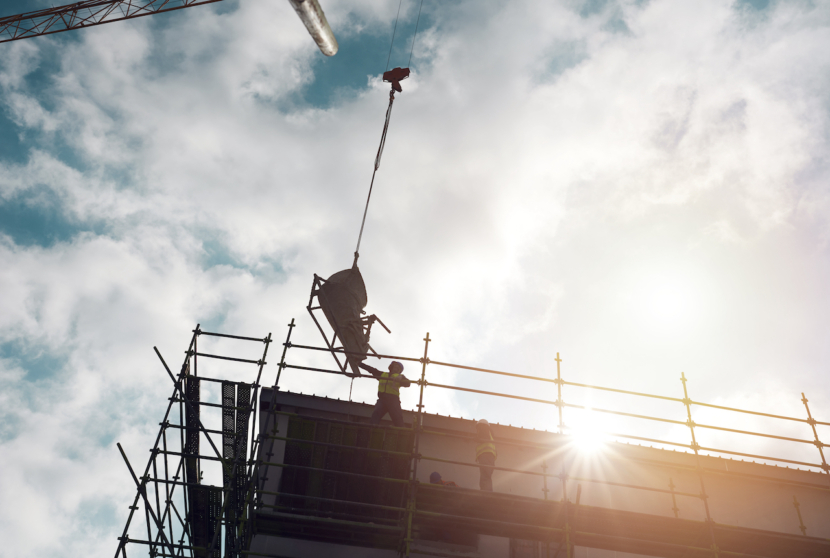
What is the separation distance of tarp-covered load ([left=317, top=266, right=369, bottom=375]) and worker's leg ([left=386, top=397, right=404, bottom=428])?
3.90ft

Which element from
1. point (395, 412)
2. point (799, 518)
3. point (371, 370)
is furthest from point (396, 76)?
point (799, 518)

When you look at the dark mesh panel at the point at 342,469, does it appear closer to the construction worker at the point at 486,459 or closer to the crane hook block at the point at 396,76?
the construction worker at the point at 486,459

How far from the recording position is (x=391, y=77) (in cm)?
1634

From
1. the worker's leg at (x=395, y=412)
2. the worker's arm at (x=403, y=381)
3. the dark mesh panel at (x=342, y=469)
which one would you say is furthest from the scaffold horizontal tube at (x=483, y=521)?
the worker's arm at (x=403, y=381)

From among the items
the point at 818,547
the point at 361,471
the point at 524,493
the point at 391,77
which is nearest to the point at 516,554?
the point at 524,493

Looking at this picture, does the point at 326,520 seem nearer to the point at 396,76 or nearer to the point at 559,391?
the point at 559,391

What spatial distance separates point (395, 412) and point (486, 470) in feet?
6.83

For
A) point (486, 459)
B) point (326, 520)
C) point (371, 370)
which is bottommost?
point (326, 520)

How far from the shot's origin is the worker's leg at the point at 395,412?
31.6ft

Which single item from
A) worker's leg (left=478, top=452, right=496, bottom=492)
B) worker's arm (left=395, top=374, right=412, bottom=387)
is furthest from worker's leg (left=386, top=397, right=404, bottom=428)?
worker's leg (left=478, top=452, right=496, bottom=492)

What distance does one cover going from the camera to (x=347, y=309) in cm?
1137

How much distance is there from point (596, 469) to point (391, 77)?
41.4ft

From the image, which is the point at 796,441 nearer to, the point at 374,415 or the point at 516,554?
the point at 516,554

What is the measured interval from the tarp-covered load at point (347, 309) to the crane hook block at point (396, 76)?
750 centimetres
